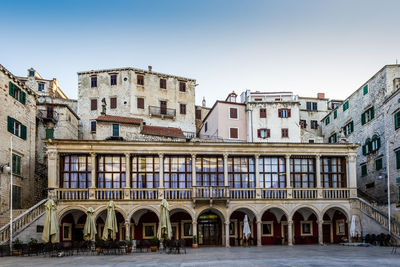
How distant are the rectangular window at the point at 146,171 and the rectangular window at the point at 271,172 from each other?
7.59 meters

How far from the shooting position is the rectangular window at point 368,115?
140ft

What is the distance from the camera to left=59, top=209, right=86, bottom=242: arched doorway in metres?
35.8

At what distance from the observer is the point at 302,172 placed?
38219 millimetres

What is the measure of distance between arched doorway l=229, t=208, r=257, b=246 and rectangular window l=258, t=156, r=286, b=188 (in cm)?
285

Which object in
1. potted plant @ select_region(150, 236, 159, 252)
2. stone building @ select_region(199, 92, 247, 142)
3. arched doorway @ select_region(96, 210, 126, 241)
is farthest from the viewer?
stone building @ select_region(199, 92, 247, 142)

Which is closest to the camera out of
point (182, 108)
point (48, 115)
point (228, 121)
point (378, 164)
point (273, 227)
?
point (273, 227)

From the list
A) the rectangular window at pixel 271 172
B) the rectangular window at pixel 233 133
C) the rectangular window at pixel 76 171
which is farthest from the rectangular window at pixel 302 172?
the rectangular window at pixel 76 171

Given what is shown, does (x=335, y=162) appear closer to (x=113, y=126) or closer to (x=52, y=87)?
(x=113, y=126)

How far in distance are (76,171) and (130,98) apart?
20071 millimetres

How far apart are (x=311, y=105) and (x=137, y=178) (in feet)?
110

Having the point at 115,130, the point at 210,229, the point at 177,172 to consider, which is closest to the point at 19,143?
the point at 115,130

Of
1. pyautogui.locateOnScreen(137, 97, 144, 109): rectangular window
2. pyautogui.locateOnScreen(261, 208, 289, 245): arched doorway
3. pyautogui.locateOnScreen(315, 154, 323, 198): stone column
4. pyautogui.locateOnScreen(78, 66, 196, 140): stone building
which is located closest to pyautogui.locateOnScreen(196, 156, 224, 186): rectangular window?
pyautogui.locateOnScreen(261, 208, 289, 245): arched doorway

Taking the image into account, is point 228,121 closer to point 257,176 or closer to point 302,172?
point 302,172

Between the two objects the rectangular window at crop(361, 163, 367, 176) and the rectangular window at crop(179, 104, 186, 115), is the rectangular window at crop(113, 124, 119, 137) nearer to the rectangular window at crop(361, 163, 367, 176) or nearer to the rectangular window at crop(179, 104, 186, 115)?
the rectangular window at crop(179, 104, 186, 115)
